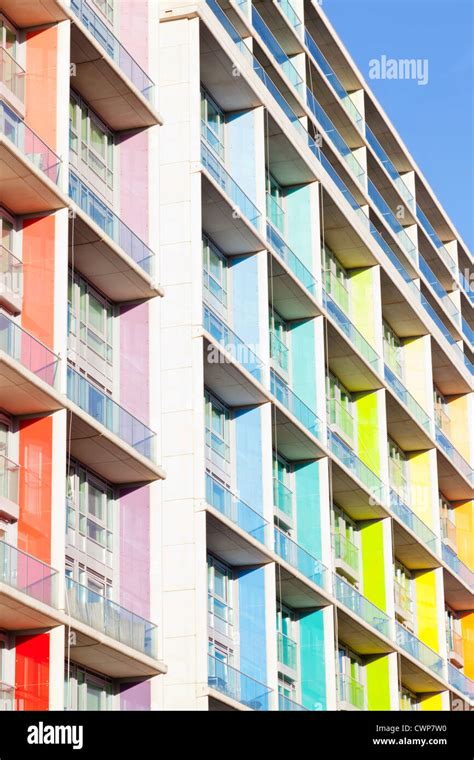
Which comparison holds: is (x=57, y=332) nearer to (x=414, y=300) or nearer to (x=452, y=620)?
(x=414, y=300)

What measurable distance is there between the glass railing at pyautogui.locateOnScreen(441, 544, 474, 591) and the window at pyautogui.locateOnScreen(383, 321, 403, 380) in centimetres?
669

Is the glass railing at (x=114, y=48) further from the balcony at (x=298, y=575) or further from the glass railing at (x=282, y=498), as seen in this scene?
the glass railing at (x=282, y=498)

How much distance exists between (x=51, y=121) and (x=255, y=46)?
13.6 metres

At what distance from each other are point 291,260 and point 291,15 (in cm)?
882

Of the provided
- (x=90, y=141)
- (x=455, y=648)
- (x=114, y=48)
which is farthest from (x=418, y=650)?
(x=114, y=48)

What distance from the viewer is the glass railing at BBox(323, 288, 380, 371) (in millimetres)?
48625

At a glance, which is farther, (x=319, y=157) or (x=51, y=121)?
(x=319, y=157)

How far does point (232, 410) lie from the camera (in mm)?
41062

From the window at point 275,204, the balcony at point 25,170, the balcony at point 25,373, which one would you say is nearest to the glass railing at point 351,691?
the window at point 275,204

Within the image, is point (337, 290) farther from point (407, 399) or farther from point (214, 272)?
point (214, 272)

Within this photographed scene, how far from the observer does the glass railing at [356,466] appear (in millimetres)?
47219

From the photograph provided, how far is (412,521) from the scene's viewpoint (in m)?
54.7

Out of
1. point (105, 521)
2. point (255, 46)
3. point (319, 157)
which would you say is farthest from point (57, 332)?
point (319, 157)
